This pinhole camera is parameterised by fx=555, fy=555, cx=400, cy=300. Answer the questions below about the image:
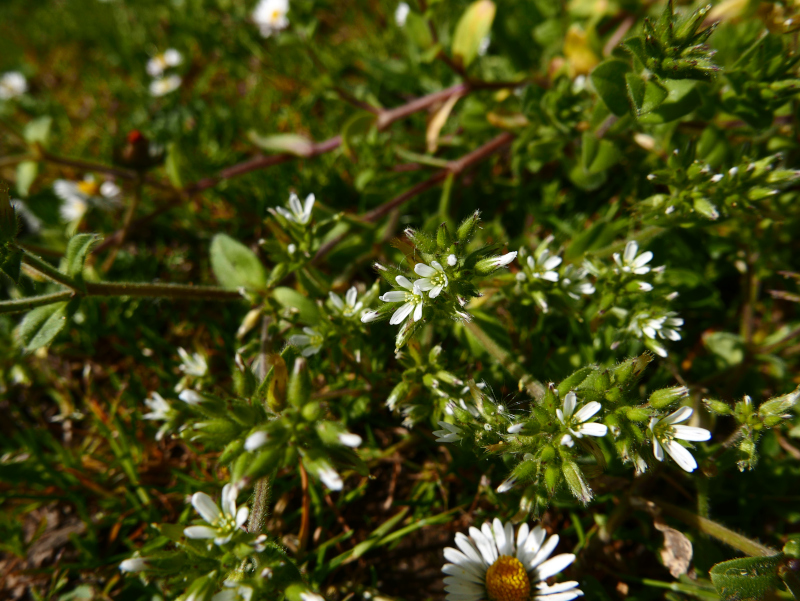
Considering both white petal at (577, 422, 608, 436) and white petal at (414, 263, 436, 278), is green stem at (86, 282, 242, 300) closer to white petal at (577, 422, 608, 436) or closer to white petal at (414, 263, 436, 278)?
white petal at (414, 263, 436, 278)

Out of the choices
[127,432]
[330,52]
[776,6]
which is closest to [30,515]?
[127,432]

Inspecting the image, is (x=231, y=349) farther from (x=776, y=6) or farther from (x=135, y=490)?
(x=776, y=6)

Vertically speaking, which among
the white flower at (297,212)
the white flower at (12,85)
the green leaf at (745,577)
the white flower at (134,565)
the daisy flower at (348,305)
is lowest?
the green leaf at (745,577)

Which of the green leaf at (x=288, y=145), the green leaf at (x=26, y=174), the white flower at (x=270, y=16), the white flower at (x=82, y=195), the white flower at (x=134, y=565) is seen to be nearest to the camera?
the white flower at (x=134, y=565)

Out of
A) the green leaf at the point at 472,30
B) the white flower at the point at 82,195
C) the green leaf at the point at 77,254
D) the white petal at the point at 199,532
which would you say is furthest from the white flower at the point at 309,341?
the white flower at the point at 82,195

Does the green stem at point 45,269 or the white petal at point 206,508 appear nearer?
the white petal at point 206,508

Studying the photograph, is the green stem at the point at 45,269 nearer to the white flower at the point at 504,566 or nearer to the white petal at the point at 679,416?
the white flower at the point at 504,566
